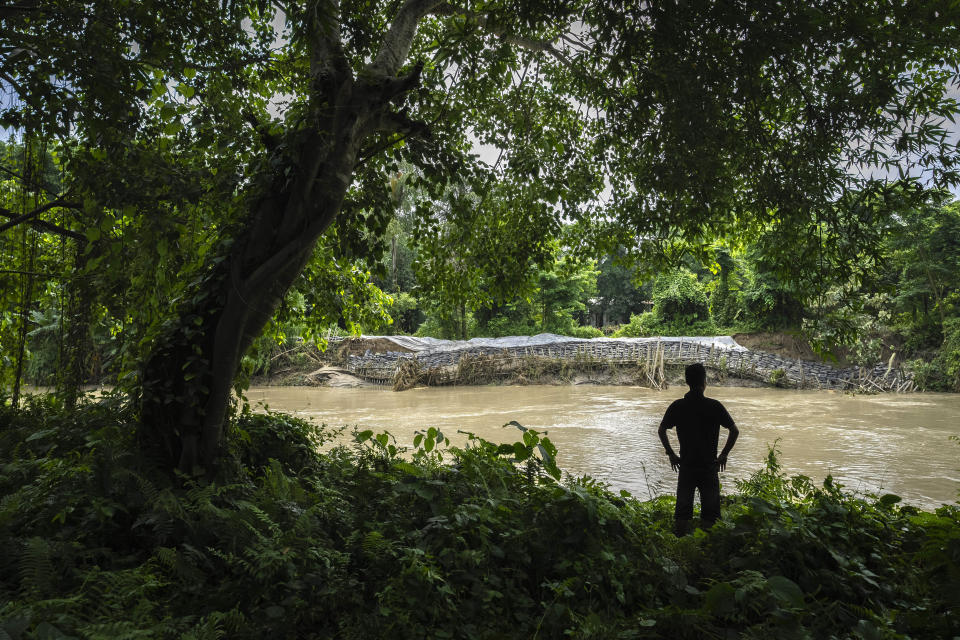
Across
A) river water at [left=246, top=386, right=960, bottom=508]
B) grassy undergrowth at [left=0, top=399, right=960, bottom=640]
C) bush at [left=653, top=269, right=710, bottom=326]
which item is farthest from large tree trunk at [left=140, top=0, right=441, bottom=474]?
bush at [left=653, top=269, right=710, bottom=326]

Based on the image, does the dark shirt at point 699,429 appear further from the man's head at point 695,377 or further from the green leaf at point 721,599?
the green leaf at point 721,599

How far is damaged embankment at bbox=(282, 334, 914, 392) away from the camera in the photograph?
72.7 feet

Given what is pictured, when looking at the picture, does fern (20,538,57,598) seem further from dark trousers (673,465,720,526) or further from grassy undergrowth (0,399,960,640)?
dark trousers (673,465,720,526)

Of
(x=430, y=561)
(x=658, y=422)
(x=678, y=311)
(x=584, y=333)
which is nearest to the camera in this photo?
(x=430, y=561)

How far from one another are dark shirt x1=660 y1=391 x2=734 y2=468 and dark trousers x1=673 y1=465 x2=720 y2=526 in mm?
53

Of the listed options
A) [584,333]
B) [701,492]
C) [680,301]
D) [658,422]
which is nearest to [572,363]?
[584,333]

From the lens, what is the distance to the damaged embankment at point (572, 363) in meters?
22.2

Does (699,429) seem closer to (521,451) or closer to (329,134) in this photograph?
(521,451)

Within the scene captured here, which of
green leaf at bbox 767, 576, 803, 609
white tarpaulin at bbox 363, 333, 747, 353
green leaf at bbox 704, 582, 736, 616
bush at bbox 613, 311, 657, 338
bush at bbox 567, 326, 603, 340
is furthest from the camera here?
bush at bbox 613, 311, 657, 338

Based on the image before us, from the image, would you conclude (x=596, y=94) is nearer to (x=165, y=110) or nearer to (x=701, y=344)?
(x=165, y=110)

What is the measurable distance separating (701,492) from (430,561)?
2432mm

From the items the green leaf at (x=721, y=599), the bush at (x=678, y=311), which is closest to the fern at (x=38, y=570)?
the green leaf at (x=721, y=599)

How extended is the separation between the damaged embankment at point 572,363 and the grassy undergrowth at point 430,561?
19991mm

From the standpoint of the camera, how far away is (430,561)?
2.51 metres
